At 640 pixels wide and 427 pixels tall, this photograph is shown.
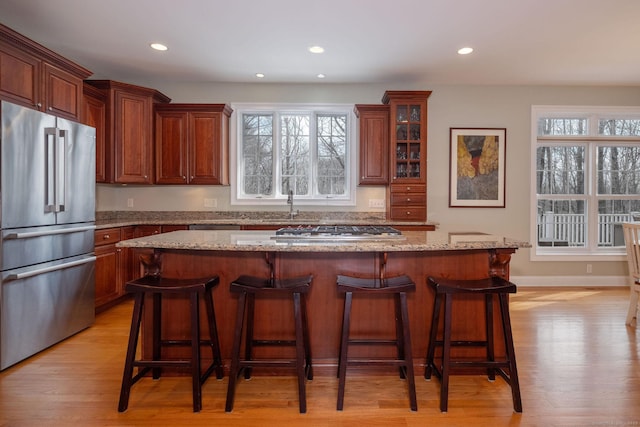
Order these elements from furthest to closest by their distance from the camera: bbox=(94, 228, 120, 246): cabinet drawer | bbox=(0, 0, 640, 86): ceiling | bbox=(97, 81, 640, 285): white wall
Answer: bbox=(97, 81, 640, 285): white wall, bbox=(94, 228, 120, 246): cabinet drawer, bbox=(0, 0, 640, 86): ceiling

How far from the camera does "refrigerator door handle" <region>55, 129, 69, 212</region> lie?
2.80 meters

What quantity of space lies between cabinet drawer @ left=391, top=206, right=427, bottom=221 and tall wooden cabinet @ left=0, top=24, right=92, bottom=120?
3487mm

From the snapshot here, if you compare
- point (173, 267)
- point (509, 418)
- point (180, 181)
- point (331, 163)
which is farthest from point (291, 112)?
point (509, 418)

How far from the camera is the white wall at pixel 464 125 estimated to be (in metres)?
4.84

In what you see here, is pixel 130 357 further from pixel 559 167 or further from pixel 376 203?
pixel 559 167

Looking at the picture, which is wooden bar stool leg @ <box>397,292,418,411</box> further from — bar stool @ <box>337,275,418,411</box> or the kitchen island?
the kitchen island

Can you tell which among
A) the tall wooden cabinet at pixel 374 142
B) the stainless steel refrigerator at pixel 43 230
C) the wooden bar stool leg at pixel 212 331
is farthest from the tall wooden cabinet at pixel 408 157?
the stainless steel refrigerator at pixel 43 230

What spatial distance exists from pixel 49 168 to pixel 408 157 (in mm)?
3572

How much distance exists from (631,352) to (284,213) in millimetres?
3674

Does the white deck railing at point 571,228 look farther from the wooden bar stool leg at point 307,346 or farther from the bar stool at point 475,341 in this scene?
the wooden bar stool leg at point 307,346

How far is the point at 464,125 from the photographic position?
4883mm

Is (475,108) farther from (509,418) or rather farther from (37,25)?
(37,25)

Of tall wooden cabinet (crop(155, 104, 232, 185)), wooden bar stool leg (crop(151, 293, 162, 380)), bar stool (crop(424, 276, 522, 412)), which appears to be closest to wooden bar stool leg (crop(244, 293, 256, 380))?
wooden bar stool leg (crop(151, 293, 162, 380))

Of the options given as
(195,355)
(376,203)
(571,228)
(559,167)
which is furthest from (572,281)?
(195,355)
